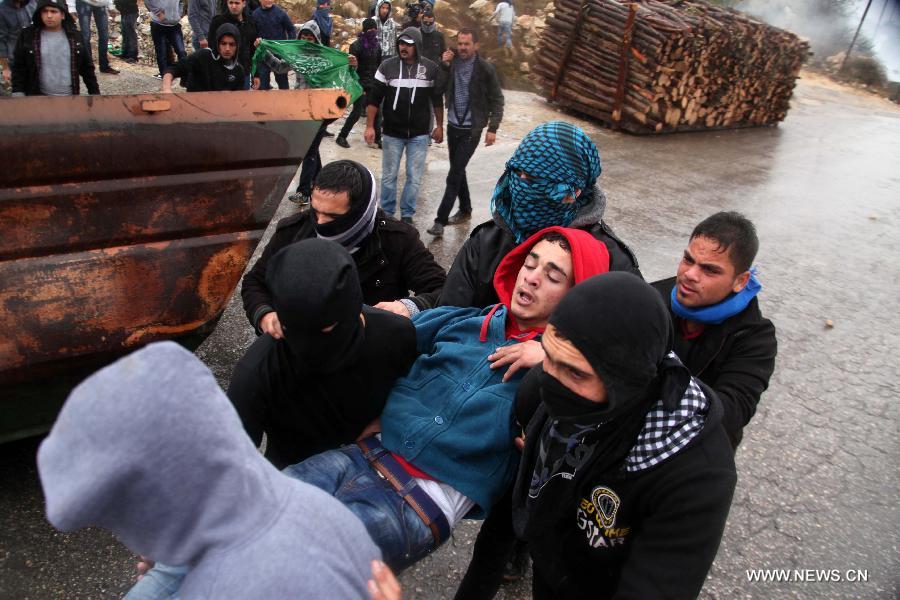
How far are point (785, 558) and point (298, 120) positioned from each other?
311 cm

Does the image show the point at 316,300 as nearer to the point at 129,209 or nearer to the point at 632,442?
the point at 632,442

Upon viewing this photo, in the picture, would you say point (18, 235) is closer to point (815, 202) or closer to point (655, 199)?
point (655, 199)

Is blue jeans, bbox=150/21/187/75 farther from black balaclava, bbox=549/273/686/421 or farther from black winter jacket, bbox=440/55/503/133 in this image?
black balaclava, bbox=549/273/686/421

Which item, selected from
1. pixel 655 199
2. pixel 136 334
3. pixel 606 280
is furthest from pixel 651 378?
pixel 655 199

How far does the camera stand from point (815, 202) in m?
9.59

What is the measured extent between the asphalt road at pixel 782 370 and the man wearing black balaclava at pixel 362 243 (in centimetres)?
121

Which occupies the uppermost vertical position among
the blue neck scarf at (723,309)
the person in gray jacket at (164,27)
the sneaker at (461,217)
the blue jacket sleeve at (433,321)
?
the blue neck scarf at (723,309)

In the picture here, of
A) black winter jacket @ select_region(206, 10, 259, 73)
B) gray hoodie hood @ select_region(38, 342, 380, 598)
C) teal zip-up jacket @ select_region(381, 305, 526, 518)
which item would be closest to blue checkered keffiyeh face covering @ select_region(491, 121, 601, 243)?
teal zip-up jacket @ select_region(381, 305, 526, 518)

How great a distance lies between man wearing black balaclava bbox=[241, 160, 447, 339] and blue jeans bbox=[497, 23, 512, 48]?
16.1m

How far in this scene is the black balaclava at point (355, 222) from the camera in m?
2.50

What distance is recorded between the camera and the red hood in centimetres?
196

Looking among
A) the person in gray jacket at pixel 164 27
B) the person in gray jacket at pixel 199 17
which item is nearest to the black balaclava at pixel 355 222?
the person in gray jacket at pixel 164 27

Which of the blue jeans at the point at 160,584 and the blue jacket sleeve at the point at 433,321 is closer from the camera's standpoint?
the blue jeans at the point at 160,584

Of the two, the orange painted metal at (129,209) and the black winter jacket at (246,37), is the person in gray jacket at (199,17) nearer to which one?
the black winter jacket at (246,37)
